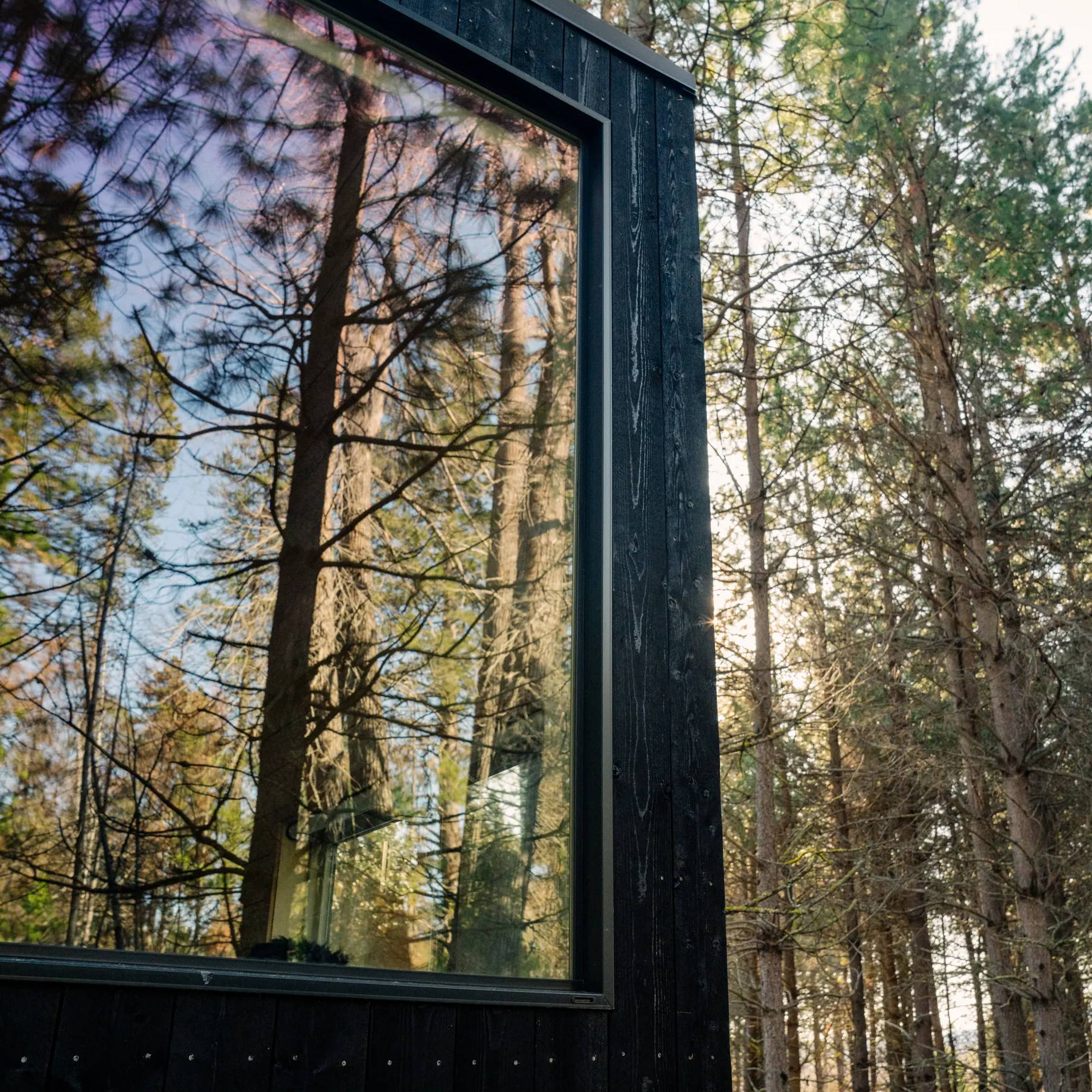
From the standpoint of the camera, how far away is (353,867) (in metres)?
2.03

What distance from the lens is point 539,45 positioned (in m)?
2.50

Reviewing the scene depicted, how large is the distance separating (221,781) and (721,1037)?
1.11 metres

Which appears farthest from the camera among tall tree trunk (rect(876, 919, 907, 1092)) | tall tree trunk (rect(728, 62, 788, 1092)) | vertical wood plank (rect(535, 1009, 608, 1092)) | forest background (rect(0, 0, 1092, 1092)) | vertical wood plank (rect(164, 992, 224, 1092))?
tall tree trunk (rect(876, 919, 907, 1092))

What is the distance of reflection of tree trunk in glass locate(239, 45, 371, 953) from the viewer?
199 centimetres

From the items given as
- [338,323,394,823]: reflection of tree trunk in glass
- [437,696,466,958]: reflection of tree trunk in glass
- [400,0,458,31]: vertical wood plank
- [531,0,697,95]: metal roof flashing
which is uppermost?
[531,0,697,95]: metal roof flashing

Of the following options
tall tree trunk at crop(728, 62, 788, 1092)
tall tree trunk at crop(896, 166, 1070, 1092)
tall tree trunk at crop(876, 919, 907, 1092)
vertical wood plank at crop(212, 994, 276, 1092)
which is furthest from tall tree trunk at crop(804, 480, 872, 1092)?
vertical wood plank at crop(212, 994, 276, 1092)

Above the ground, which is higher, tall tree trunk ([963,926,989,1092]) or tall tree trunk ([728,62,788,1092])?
tall tree trunk ([728,62,788,1092])

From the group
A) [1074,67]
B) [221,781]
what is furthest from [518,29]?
[1074,67]

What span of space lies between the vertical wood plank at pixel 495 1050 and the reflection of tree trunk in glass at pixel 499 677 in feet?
0.36

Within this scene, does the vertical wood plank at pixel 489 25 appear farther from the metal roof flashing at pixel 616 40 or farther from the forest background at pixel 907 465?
the forest background at pixel 907 465

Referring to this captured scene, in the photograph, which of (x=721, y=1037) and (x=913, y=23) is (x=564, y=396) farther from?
(x=913, y=23)

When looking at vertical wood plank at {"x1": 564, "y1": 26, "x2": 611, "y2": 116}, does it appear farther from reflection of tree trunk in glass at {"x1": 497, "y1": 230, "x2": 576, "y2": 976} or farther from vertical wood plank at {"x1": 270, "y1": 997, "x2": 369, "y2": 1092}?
vertical wood plank at {"x1": 270, "y1": 997, "x2": 369, "y2": 1092}

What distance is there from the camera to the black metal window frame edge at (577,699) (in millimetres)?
1531

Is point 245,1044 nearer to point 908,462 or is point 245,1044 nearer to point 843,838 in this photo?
point 908,462
